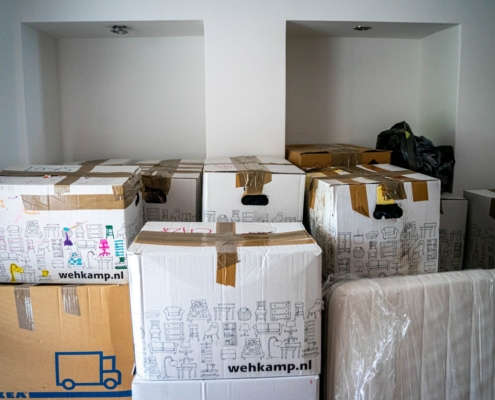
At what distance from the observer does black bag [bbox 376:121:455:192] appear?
2230 mm

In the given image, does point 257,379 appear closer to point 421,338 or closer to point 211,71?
point 421,338

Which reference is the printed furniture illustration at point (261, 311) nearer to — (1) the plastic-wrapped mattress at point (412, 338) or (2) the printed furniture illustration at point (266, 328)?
(2) the printed furniture illustration at point (266, 328)

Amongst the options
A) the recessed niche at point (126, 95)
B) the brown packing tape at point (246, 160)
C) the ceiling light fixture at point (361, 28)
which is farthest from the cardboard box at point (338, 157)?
the recessed niche at point (126, 95)

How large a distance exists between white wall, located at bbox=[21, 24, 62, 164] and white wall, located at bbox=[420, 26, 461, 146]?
223cm

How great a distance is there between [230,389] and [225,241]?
0.41 m

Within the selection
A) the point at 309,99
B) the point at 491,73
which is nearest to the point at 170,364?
the point at 309,99

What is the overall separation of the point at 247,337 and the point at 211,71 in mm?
1469

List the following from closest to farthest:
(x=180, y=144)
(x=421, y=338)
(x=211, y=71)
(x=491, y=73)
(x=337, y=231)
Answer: (x=421, y=338) < (x=337, y=231) < (x=211, y=71) < (x=491, y=73) < (x=180, y=144)

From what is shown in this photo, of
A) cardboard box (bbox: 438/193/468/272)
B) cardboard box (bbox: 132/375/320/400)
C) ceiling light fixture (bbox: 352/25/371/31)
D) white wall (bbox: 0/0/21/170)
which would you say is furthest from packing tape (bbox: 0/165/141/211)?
ceiling light fixture (bbox: 352/25/371/31)

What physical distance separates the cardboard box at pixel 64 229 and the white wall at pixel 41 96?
39.0 inches

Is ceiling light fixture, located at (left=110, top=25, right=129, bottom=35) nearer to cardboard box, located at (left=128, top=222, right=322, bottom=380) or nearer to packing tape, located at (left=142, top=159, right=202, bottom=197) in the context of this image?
packing tape, located at (left=142, top=159, right=202, bottom=197)

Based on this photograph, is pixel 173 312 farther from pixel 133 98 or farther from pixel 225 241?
pixel 133 98

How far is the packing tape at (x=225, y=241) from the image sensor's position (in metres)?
1.19

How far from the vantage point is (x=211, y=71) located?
2.25 metres
